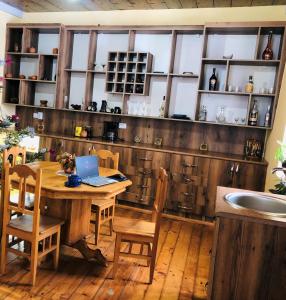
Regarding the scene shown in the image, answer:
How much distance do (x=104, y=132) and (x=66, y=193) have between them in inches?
95.5

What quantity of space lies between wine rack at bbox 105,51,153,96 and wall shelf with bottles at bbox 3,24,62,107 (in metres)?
0.83

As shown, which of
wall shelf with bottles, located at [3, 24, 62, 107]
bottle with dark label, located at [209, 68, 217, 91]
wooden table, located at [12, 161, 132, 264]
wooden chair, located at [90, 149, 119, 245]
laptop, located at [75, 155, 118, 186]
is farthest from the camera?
wall shelf with bottles, located at [3, 24, 62, 107]

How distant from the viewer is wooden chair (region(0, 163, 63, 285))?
2083 mm

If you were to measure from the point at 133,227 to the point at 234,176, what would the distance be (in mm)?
1709

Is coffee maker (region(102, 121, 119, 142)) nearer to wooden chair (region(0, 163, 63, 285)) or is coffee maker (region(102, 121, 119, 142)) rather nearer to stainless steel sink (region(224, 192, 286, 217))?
wooden chair (region(0, 163, 63, 285))

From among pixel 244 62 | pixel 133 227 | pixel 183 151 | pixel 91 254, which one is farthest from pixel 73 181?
pixel 244 62

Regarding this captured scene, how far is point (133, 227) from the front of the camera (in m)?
2.39

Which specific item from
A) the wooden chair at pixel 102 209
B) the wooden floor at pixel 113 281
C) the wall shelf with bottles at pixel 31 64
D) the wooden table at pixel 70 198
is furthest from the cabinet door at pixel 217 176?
the wall shelf with bottles at pixel 31 64

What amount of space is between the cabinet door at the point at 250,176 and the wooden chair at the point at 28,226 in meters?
2.17

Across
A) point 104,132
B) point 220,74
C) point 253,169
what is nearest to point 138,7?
point 220,74

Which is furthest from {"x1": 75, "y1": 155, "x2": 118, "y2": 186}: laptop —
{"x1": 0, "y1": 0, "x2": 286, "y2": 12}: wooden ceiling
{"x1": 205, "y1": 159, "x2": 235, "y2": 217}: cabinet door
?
{"x1": 0, "y1": 0, "x2": 286, "y2": 12}: wooden ceiling

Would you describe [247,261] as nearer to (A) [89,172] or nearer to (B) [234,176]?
(A) [89,172]

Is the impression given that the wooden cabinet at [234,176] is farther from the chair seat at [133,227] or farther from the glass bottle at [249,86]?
the chair seat at [133,227]

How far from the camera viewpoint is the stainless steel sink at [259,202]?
1977 mm
